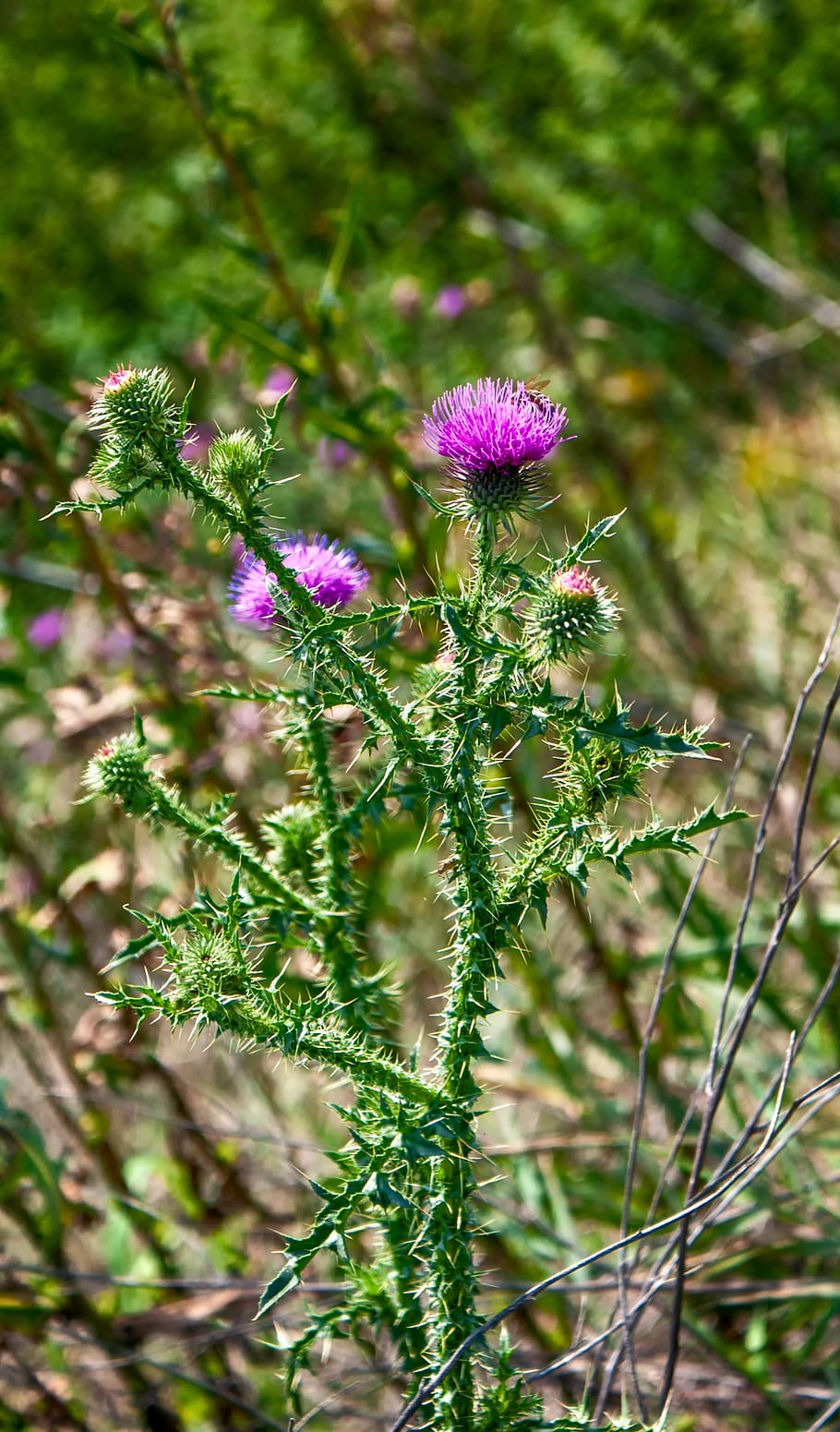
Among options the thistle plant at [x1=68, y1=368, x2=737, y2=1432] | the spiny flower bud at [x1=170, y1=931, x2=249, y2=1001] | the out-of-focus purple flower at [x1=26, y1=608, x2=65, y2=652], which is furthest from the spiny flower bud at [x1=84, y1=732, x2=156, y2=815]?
the out-of-focus purple flower at [x1=26, y1=608, x2=65, y2=652]

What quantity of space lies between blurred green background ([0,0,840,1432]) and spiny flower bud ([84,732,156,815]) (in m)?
0.44

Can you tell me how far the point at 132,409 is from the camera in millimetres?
1196

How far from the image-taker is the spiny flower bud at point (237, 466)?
1.23 metres

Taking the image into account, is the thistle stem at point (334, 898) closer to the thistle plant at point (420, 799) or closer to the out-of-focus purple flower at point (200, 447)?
the thistle plant at point (420, 799)

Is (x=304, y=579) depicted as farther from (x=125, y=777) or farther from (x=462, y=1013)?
(x=462, y=1013)

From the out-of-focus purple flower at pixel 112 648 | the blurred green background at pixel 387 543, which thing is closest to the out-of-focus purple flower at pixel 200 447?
the blurred green background at pixel 387 543

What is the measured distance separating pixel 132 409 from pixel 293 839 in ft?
1.82

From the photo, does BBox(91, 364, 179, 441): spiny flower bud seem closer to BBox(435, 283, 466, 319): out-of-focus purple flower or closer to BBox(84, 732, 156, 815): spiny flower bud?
BBox(84, 732, 156, 815): spiny flower bud

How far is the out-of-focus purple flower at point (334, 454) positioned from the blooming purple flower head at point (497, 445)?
1.50 metres

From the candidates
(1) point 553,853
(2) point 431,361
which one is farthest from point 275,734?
(2) point 431,361

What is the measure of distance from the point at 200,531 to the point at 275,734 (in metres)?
2.66

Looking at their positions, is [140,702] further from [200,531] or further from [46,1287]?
[200,531]

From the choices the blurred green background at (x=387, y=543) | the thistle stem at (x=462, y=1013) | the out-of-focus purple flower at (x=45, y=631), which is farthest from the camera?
the out-of-focus purple flower at (x=45, y=631)

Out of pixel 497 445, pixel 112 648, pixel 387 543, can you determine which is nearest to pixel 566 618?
pixel 497 445
